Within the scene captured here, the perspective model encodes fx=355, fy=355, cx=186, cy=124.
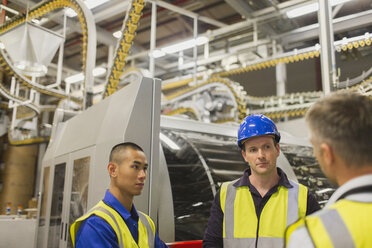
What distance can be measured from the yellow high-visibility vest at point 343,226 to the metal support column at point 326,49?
2.26 meters

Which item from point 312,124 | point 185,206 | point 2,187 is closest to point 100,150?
point 185,206

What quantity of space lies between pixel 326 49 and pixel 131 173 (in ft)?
6.52

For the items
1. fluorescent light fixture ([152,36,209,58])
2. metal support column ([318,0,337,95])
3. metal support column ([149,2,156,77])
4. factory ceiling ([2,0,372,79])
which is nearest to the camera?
metal support column ([318,0,337,95])

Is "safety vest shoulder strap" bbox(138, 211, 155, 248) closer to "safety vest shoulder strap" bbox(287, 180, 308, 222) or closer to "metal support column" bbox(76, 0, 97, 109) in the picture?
"safety vest shoulder strap" bbox(287, 180, 308, 222)

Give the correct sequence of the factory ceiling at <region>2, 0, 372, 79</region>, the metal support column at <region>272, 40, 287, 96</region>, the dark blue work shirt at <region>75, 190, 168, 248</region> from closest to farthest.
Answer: the dark blue work shirt at <region>75, 190, 168, 248</region> < the factory ceiling at <region>2, 0, 372, 79</region> < the metal support column at <region>272, 40, 287, 96</region>

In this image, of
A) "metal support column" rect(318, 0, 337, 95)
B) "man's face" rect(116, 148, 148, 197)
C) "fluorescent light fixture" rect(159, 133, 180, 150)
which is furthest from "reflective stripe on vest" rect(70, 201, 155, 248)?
"metal support column" rect(318, 0, 337, 95)

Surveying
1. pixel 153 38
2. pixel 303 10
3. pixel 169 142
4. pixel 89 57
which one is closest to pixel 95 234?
pixel 169 142

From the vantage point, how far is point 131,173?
2.02 metres

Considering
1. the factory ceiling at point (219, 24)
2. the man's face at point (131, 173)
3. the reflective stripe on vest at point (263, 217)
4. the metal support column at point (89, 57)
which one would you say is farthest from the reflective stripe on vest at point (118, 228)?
the factory ceiling at point (219, 24)

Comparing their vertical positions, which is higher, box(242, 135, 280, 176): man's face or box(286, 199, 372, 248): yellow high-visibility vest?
box(242, 135, 280, 176): man's face

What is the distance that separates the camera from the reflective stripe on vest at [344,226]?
79cm

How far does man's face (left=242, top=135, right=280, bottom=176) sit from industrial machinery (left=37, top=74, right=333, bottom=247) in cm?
82

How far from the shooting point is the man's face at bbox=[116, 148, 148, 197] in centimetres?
200

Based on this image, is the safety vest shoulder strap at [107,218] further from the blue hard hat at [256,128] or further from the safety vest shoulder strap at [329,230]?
the safety vest shoulder strap at [329,230]
